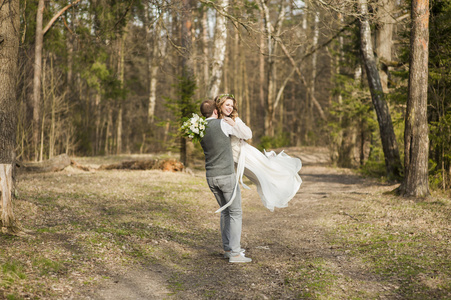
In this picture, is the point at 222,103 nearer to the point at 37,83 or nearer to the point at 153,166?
the point at 153,166

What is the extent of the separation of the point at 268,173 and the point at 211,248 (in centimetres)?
163

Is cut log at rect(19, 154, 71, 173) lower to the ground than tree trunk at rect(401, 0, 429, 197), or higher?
lower

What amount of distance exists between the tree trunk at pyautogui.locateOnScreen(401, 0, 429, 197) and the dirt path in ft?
7.05

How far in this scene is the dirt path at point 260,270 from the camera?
4.75m

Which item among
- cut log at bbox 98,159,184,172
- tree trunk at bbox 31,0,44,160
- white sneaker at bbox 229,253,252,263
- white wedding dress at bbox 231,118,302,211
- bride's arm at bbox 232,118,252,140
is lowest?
white sneaker at bbox 229,253,252,263

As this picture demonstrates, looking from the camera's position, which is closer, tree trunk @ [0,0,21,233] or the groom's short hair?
the groom's short hair

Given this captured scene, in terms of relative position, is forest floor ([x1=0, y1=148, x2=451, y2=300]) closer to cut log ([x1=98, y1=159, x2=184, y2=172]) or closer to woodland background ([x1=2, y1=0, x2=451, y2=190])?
woodland background ([x1=2, y1=0, x2=451, y2=190])

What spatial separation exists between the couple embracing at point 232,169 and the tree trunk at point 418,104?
5.40 meters

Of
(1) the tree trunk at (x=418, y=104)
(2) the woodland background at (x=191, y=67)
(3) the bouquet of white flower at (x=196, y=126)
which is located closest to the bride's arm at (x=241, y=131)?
(3) the bouquet of white flower at (x=196, y=126)

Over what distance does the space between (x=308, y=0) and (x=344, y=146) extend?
12.2 metres

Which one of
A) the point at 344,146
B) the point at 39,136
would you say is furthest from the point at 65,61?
the point at 344,146

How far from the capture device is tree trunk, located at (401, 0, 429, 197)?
33.7 feet

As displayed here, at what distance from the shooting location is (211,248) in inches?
271

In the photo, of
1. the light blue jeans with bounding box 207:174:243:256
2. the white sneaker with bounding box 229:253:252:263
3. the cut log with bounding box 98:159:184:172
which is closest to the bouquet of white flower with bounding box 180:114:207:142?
the light blue jeans with bounding box 207:174:243:256
